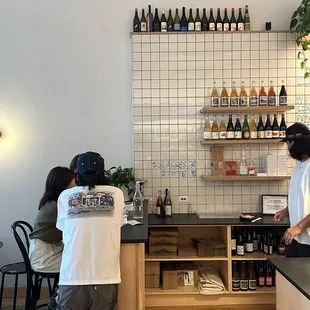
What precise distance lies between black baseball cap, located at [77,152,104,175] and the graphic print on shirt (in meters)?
0.12

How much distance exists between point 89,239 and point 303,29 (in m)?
2.81

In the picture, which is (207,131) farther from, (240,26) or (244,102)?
(240,26)

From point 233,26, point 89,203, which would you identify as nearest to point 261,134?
point 233,26

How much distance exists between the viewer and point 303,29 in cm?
355

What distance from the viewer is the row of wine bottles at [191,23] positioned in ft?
12.5

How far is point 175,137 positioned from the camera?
3.88 m

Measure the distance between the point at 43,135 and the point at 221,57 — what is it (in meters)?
1.97

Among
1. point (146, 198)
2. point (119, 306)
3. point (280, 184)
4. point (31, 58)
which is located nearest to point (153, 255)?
point (146, 198)

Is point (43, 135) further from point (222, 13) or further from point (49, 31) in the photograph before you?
point (222, 13)

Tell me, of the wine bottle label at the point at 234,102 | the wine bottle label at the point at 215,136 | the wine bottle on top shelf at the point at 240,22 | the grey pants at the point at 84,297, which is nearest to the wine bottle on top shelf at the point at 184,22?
the wine bottle on top shelf at the point at 240,22

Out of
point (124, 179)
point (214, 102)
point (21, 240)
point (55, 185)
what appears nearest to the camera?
point (55, 185)

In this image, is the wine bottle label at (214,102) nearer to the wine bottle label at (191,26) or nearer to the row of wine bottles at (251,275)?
the wine bottle label at (191,26)

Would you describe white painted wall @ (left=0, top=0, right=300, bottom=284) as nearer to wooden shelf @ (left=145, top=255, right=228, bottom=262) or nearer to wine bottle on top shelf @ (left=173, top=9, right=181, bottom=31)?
wine bottle on top shelf @ (left=173, top=9, right=181, bottom=31)

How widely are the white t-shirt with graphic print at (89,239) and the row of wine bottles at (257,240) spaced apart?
5.64 feet
